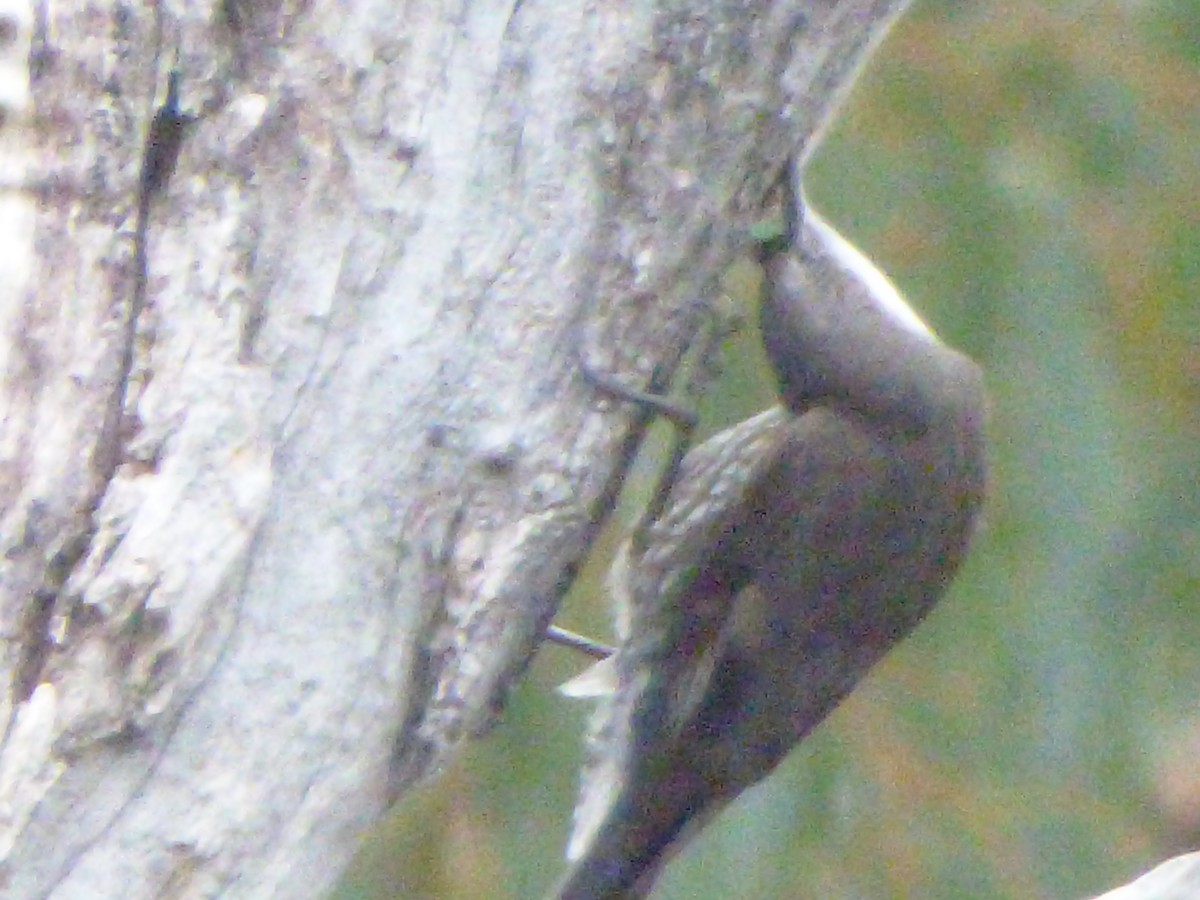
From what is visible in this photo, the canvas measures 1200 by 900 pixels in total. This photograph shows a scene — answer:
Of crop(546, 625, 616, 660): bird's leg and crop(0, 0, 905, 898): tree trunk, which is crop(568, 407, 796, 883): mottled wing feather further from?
crop(0, 0, 905, 898): tree trunk

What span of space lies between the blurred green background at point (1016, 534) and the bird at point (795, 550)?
638mm

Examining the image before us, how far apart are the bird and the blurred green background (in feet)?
2.09

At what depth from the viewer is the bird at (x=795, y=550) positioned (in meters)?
1.57

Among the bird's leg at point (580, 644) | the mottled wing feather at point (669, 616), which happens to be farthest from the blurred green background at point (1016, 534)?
the mottled wing feather at point (669, 616)

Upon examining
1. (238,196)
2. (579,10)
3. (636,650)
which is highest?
(579,10)

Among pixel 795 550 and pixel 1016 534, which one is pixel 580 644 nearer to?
pixel 795 550

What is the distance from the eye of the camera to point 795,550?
62.6 inches

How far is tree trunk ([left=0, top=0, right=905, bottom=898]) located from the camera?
1159 mm

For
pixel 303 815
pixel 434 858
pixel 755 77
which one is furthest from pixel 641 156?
pixel 434 858

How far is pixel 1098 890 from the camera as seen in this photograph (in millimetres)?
2414

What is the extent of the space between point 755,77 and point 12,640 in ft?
2.03

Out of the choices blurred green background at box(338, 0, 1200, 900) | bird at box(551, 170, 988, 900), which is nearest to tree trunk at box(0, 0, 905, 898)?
bird at box(551, 170, 988, 900)

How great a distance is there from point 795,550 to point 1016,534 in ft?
2.78

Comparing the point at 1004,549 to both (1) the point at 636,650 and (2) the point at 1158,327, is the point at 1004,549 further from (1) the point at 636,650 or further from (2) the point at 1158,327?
(1) the point at 636,650
